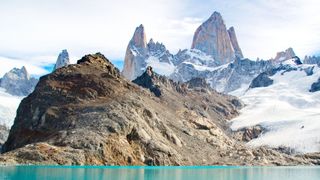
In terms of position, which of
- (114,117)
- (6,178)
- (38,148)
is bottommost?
(6,178)

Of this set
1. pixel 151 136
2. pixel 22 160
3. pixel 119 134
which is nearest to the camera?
pixel 22 160

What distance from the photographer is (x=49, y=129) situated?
195m

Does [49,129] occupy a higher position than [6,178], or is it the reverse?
[49,129]

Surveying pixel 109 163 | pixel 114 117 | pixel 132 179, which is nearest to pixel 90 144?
pixel 109 163

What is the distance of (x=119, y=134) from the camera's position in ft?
615

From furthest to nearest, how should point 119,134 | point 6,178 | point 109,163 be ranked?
point 119,134 < point 109,163 < point 6,178

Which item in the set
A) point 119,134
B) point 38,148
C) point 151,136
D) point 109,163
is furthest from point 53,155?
point 151,136

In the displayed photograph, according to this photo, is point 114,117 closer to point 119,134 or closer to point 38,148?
point 119,134

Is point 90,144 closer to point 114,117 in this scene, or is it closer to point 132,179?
point 114,117

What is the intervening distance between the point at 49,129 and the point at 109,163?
3300 centimetres

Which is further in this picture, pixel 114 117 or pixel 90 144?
pixel 114 117

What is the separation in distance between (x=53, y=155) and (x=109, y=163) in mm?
18627

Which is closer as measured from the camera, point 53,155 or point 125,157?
point 53,155

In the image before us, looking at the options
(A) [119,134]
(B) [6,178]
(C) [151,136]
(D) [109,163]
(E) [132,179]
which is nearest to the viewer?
(B) [6,178]
